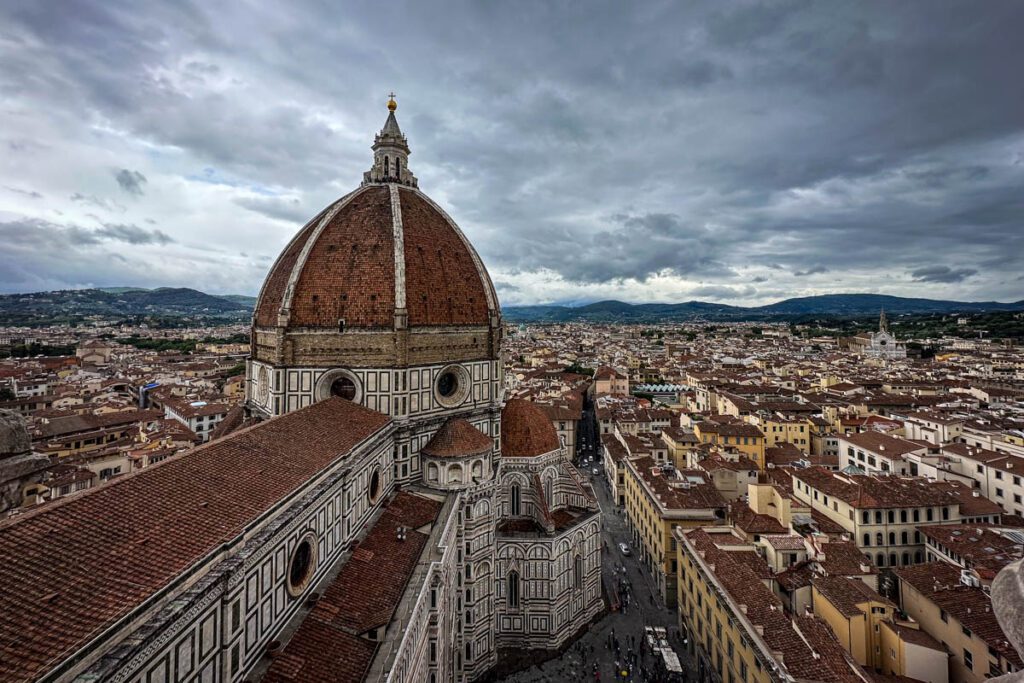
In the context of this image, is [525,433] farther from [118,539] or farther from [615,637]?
[118,539]

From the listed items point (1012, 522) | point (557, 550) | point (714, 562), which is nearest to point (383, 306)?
point (557, 550)

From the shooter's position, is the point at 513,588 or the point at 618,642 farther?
the point at 618,642

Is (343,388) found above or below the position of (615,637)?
above

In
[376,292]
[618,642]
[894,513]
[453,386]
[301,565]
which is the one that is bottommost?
[618,642]

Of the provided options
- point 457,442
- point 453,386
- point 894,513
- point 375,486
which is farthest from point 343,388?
point 894,513

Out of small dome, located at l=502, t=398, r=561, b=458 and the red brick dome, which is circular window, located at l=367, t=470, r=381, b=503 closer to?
the red brick dome
